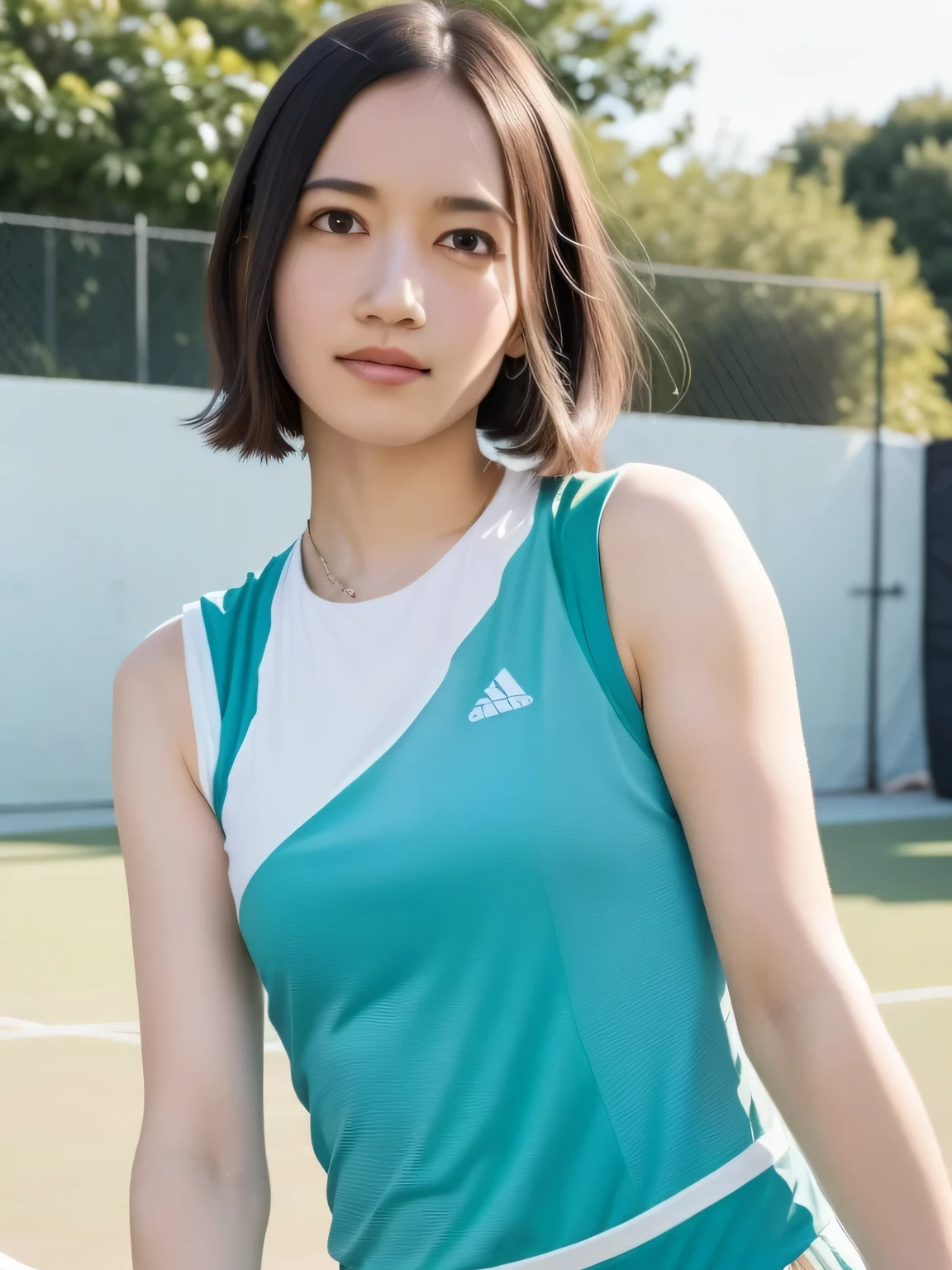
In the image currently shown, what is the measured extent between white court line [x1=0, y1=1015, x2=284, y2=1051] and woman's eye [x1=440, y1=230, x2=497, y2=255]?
145 inches

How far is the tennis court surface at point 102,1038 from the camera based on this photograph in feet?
11.4

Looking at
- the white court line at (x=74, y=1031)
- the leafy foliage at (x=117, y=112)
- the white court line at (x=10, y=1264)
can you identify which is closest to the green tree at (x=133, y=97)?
the leafy foliage at (x=117, y=112)

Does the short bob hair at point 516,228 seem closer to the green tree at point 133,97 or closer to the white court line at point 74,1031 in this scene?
the white court line at point 74,1031

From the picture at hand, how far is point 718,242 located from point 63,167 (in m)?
8.26

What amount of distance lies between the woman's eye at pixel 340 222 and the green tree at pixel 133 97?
14996 mm

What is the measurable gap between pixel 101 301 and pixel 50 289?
0.33 m

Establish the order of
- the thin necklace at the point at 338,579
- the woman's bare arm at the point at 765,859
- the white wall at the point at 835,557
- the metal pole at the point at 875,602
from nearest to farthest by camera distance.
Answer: the woman's bare arm at the point at 765,859 < the thin necklace at the point at 338,579 < the white wall at the point at 835,557 < the metal pole at the point at 875,602

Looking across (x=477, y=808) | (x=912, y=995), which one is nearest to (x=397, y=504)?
(x=477, y=808)

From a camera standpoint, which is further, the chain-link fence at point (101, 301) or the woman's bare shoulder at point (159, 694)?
the chain-link fence at point (101, 301)

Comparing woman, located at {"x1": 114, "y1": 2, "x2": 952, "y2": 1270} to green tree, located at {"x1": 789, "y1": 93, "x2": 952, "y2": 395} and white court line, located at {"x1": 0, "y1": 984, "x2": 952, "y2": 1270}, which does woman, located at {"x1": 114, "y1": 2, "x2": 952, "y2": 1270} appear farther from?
green tree, located at {"x1": 789, "y1": 93, "x2": 952, "y2": 395}

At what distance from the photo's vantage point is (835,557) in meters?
11.3

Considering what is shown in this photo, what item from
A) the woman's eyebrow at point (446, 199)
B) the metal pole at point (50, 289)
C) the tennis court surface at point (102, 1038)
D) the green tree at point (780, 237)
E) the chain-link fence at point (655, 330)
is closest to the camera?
the woman's eyebrow at point (446, 199)

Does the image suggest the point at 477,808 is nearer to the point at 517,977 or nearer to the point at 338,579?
the point at 517,977

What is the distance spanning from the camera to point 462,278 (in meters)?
1.42
